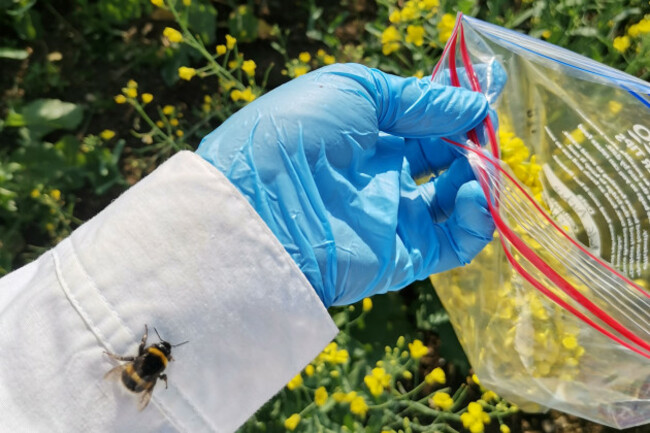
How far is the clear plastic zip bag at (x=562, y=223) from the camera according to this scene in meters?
1.13

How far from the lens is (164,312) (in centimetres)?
92

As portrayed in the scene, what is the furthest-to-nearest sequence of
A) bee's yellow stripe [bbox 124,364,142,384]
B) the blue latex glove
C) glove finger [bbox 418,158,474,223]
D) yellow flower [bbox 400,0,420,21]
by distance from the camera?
yellow flower [bbox 400,0,420,21] → glove finger [bbox 418,158,474,223] → the blue latex glove → bee's yellow stripe [bbox 124,364,142,384]

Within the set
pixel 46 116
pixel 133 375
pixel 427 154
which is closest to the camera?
pixel 133 375

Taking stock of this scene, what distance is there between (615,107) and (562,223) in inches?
10.7

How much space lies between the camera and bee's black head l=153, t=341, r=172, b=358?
34.8 inches

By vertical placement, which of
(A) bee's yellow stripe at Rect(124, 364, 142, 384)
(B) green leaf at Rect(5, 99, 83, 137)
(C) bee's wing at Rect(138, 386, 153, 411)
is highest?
(A) bee's yellow stripe at Rect(124, 364, 142, 384)

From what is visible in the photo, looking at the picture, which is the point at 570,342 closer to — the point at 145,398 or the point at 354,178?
the point at 354,178

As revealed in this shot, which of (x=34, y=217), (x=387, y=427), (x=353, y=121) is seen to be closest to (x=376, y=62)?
(x=353, y=121)

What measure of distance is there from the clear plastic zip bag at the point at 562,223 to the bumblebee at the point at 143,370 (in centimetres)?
67

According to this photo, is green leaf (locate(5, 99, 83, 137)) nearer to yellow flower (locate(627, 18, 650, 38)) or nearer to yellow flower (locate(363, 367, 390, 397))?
yellow flower (locate(363, 367, 390, 397))

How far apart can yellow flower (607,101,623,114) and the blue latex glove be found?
25 centimetres

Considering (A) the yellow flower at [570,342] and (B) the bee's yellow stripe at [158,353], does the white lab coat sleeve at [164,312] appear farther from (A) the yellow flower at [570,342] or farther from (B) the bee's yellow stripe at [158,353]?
(A) the yellow flower at [570,342]

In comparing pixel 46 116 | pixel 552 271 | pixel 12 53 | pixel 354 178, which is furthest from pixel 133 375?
pixel 12 53

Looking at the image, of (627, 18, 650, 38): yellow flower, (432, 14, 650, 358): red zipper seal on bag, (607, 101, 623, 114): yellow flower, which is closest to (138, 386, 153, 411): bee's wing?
(432, 14, 650, 358): red zipper seal on bag
